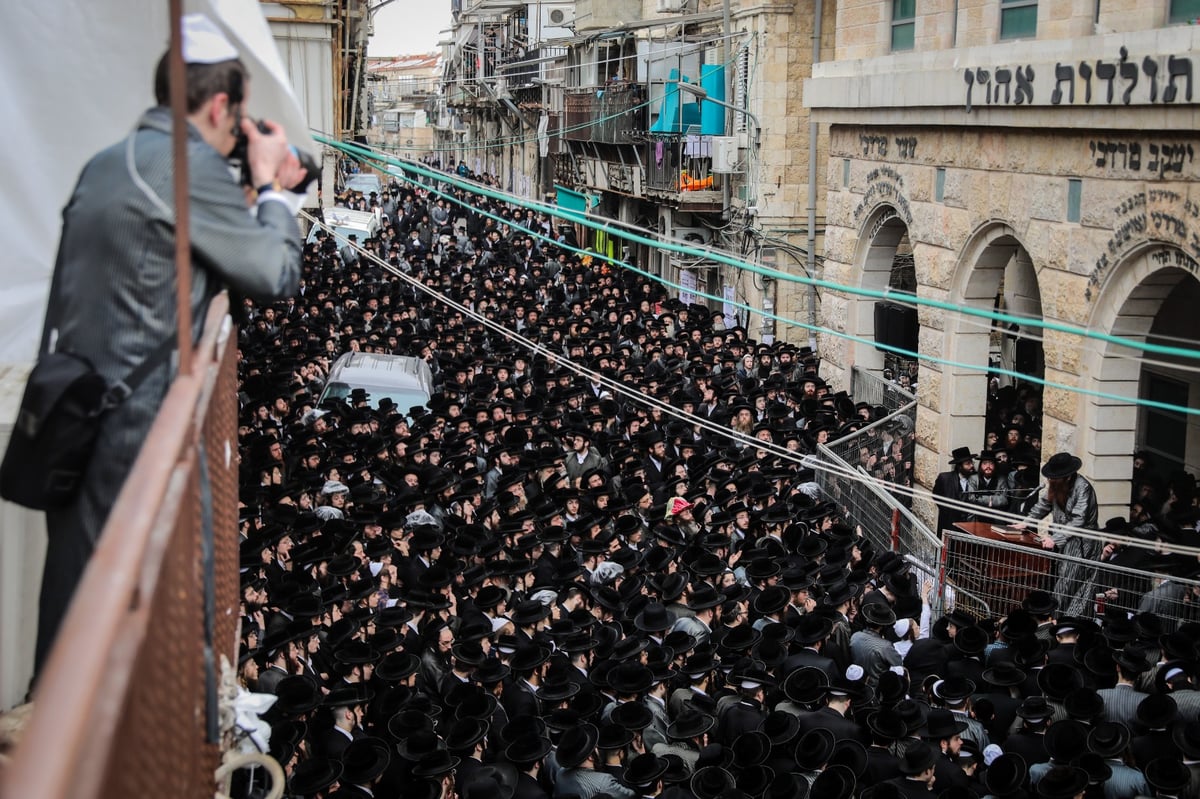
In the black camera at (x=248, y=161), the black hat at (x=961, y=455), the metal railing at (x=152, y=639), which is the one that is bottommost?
the black hat at (x=961, y=455)

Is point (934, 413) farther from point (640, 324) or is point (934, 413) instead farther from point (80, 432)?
point (80, 432)

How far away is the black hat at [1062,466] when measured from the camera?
45.5 ft

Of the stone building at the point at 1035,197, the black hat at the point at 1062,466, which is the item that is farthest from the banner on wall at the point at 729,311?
the black hat at the point at 1062,466

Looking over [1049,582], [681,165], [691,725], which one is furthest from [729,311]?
[691,725]

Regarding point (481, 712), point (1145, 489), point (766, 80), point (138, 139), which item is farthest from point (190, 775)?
point (766, 80)

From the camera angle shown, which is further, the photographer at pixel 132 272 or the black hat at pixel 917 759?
the black hat at pixel 917 759

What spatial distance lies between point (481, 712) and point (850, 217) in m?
14.0

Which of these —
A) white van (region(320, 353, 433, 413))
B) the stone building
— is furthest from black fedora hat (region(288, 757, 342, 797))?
white van (region(320, 353, 433, 413))

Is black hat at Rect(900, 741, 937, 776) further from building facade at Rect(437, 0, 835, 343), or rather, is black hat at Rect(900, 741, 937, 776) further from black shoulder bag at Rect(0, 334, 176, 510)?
building facade at Rect(437, 0, 835, 343)

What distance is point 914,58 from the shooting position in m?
18.8

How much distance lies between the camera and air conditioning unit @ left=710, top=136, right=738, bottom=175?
28.0m

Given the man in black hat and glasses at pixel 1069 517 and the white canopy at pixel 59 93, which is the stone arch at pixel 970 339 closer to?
the man in black hat and glasses at pixel 1069 517

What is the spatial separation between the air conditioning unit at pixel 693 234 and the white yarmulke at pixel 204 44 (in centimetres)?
2953

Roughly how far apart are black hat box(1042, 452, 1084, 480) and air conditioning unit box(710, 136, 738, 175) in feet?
49.3
